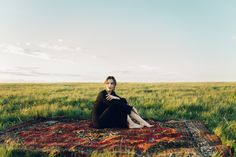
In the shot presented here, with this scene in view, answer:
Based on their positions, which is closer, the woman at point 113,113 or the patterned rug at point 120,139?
the patterned rug at point 120,139

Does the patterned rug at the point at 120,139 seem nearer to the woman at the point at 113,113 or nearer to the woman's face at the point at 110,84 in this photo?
the woman at the point at 113,113

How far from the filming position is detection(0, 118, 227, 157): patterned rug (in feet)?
22.1

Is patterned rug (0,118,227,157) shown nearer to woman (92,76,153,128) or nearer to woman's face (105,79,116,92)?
woman (92,76,153,128)

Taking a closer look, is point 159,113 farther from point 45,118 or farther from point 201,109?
point 45,118

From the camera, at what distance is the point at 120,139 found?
7.60 meters

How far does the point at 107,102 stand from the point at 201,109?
5446mm

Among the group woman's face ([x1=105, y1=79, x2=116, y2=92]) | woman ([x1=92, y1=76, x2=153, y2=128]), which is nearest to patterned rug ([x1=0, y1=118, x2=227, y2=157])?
woman ([x1=92, y1=76, x2=153, y2=128])

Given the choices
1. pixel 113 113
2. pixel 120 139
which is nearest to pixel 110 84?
pixel 113 113

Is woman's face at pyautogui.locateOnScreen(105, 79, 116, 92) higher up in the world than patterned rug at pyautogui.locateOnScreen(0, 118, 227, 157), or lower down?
higher up

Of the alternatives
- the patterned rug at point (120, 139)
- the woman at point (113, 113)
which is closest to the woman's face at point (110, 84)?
the woman at point (113, 113)

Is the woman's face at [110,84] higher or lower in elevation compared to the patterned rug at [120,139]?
higher

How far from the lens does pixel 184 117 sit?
11578 millimetres

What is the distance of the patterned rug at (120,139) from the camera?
674cm

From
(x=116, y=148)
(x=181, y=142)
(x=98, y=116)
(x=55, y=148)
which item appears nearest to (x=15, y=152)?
(x=55, y=148)
